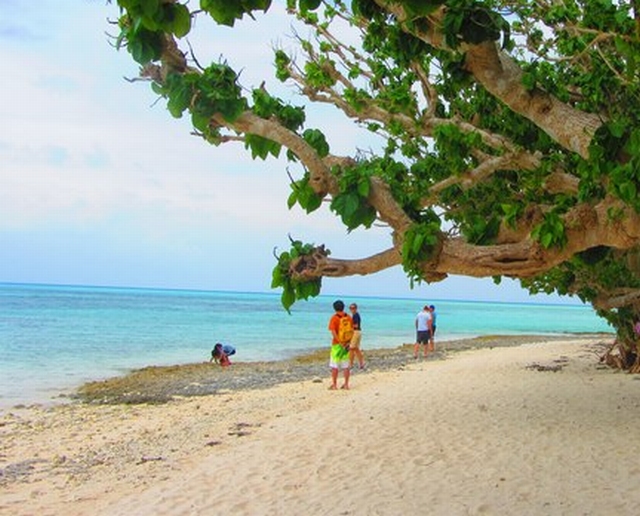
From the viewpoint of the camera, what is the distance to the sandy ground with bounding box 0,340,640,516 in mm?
6469

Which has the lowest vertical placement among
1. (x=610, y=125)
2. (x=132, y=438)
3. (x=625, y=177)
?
(x=132, y=438)

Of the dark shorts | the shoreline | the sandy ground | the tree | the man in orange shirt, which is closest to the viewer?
the tree

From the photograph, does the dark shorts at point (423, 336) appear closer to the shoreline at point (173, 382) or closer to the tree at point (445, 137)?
the shoreline at point (173, 382)

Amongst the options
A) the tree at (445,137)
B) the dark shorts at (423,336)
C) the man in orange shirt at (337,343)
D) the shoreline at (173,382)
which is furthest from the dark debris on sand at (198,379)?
the tree at (445,137)

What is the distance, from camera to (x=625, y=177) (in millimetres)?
4535

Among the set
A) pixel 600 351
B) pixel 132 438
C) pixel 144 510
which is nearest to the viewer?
pixel 144 510

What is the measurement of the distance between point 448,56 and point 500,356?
60.1 feet

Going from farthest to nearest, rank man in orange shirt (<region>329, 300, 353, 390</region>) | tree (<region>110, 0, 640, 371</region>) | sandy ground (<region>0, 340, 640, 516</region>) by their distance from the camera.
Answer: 1. man in orange shirt (<region>329, 300, 353, 390</region>)
2. sandy ground (<region>0, 340, 640, 516</region>)
3. tree (<region>110, 0, 640, 371</region>)

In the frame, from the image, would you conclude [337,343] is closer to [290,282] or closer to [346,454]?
[346,454]

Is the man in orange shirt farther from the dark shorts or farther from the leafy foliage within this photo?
the dark shorts

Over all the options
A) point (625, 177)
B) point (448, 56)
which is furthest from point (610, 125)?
point (448, 56)

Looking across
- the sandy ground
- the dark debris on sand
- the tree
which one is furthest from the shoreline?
the tree

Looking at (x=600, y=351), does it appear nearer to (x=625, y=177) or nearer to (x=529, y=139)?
(x=529, y=139)

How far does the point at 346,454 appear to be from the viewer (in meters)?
8.18
